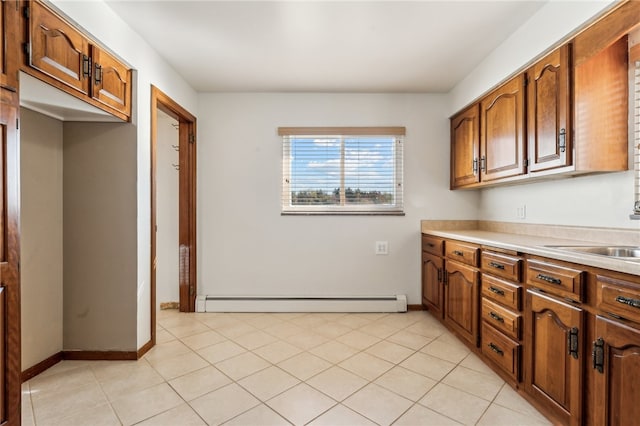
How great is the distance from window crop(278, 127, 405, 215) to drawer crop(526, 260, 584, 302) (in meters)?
1.78

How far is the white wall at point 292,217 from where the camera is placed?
3.41 metres

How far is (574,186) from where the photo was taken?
7.02 feet

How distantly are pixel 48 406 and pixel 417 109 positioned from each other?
378 centimetres

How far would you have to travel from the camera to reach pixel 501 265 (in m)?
1.99

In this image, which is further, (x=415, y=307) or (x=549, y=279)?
(x=415, y=307)

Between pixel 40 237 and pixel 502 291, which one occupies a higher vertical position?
pixel 40 237

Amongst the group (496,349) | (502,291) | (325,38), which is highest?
(325,38)

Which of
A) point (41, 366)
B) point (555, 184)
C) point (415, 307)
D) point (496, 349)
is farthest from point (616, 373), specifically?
point (41, 366)

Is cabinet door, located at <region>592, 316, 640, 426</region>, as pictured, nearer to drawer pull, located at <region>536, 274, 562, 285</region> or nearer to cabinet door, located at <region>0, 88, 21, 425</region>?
drawer pull, located at <region>536, 274, 562, 285</region>

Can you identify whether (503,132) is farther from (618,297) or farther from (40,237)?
(40,237)

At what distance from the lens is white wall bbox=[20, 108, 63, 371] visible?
6.59ft

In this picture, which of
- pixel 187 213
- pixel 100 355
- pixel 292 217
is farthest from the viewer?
pixel 292 217

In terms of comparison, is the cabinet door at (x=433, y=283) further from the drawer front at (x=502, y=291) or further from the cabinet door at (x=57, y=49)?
the cabinet door at (x=57, y=49)

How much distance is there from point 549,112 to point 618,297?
1224 mm
